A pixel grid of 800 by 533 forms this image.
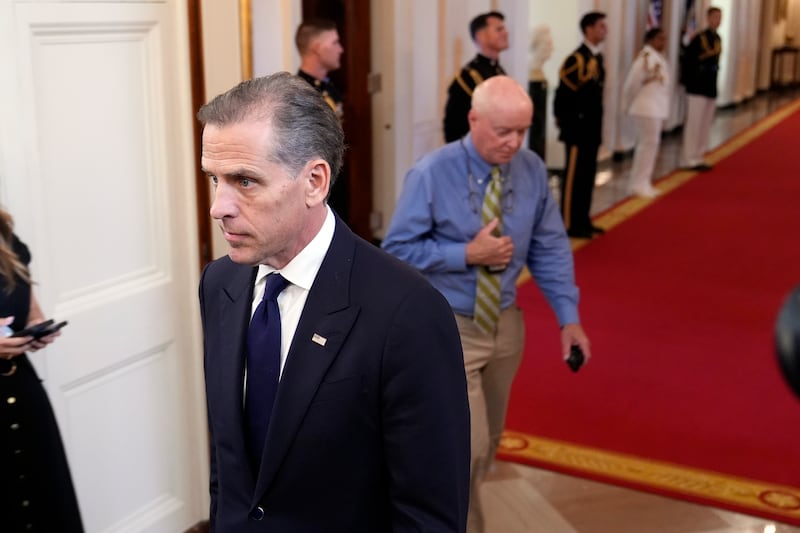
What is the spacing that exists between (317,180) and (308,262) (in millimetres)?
166

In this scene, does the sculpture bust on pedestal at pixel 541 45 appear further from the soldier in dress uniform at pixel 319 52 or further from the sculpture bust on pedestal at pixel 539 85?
the soldier in dress uniform at pixel 319 52

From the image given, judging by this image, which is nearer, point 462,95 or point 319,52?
point 319,52

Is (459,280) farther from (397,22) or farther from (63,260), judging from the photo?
(397,22)

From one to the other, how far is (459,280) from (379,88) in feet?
15.9

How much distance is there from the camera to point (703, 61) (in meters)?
13.2

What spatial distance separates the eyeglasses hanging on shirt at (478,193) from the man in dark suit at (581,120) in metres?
5.94

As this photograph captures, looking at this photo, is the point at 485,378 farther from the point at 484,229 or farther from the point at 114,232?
the point at 114,232

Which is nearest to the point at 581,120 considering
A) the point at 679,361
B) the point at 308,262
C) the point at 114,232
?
the point at 679,361

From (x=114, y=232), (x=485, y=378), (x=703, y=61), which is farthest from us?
(x=703, y=61)

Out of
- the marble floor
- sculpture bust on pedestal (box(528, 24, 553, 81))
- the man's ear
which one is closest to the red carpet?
the marble floor

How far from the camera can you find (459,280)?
3.74m

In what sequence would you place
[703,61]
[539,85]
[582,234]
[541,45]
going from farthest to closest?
[703,61]
[539,85]
[541,45]
[582,234]

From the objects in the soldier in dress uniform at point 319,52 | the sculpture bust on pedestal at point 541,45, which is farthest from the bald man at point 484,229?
the sculpture bust on pedestal at point 541,45

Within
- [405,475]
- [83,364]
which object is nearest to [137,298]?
[83,364]
